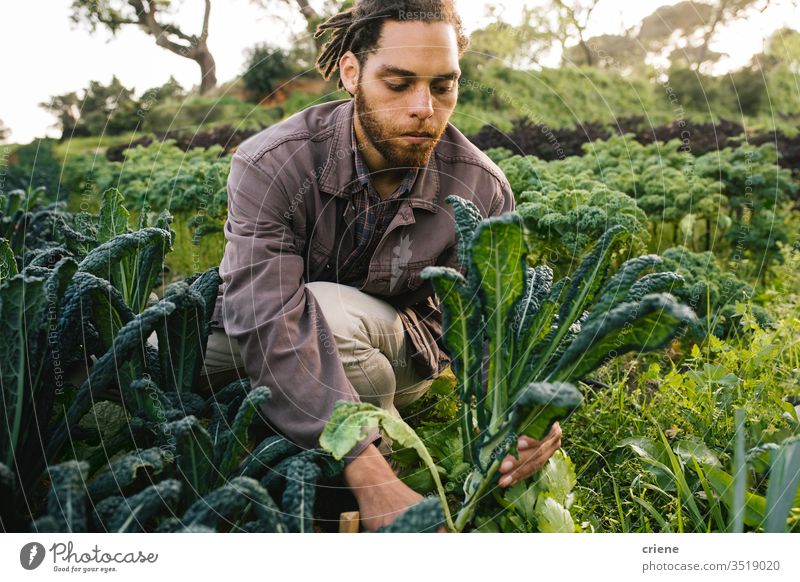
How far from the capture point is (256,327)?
61.1 inches

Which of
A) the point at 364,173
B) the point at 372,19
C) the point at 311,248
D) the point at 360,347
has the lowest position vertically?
the point at 360,347

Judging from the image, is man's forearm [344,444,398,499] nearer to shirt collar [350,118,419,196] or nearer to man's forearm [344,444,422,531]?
man's forearm [344,444,422,531]

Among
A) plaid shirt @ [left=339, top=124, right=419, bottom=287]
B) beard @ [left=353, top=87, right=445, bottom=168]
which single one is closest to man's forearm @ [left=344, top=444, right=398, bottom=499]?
plaid shirt @ [left=339, top=124, right=419, bottom=287]

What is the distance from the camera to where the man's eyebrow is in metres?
1.56

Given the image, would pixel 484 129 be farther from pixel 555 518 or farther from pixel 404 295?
pixel 555 518

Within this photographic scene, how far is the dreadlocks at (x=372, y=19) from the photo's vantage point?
158 cm

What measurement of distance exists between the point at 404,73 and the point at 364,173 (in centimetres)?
30

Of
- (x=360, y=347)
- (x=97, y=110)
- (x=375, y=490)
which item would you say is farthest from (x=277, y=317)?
(x=97, y=110)

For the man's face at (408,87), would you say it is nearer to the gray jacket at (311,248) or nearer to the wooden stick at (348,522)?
the gray jacket at (311,248)

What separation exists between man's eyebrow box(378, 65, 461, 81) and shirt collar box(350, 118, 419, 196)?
226mm

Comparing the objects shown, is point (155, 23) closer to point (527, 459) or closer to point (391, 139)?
point (391, 139)

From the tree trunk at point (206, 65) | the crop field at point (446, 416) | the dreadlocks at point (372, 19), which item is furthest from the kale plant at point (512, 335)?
the tree trunk at point (206, 65)

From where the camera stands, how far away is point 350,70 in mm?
1718
